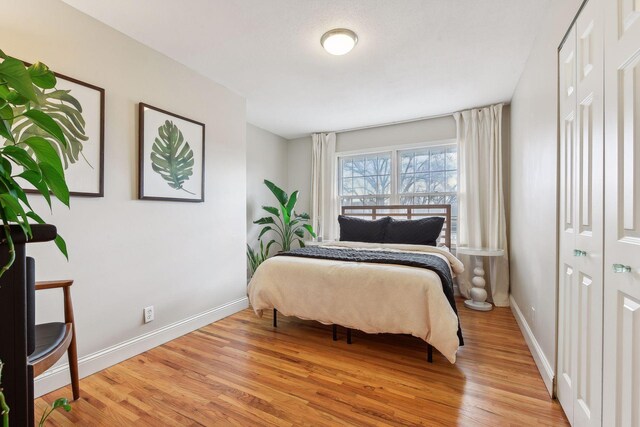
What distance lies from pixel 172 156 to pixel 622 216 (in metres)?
2.79

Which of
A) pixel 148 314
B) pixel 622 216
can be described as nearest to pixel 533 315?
pixel 622 216

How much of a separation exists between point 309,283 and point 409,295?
0.80 meters

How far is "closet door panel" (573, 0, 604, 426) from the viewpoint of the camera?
1141 millimetres

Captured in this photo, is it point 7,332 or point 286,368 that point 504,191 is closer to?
point 286,368

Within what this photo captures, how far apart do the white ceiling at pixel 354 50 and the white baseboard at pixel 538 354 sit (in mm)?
2248

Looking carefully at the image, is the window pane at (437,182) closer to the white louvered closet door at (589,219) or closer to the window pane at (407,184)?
the window pane at (407,184)

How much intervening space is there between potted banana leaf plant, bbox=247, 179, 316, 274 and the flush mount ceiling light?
88.2 inches

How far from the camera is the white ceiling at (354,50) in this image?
6.17ft

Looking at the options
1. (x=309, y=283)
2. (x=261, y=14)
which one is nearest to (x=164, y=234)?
(x=309, y=283)

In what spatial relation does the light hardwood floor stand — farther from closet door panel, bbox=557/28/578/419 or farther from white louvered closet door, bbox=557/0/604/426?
white louvered closet door, bbox=557/0/604/426

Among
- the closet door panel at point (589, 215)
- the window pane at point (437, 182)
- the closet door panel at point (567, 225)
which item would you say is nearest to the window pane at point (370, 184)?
the window pane at point (437, 182)

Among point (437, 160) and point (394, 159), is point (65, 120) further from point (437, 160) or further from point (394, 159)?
point (437, 160)

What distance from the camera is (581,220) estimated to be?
1331 millimetres

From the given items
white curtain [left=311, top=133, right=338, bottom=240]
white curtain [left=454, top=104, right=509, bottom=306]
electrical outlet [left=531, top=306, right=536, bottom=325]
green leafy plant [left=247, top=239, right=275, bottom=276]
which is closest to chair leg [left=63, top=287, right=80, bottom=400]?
green leafy plant [left=247, top=239, right=275, bottom=276]
